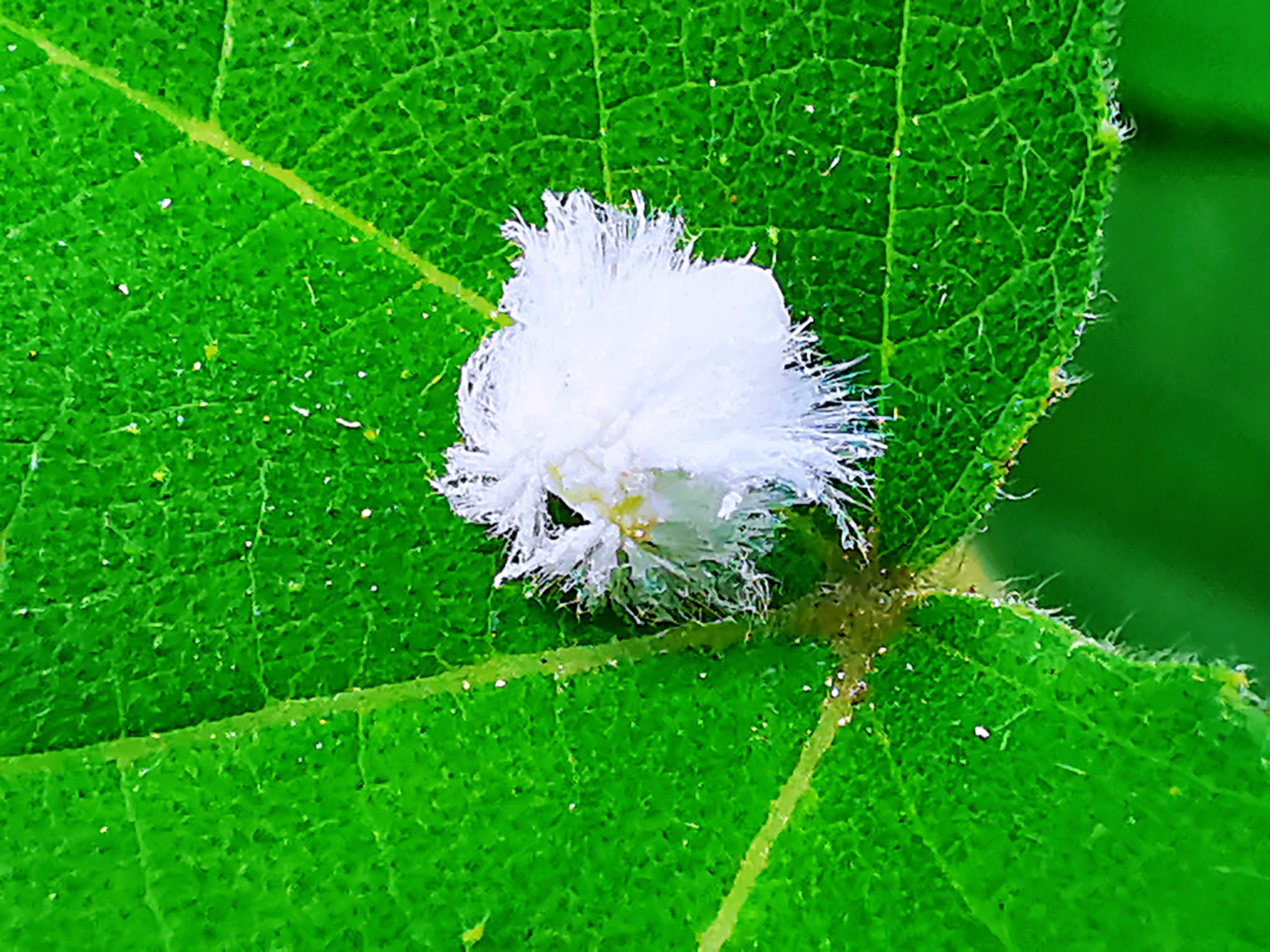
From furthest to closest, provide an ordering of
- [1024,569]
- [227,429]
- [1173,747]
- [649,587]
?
[1024,569]
[649,587]
[227,429]
[1173,747]

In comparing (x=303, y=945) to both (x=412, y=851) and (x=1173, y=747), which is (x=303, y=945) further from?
(x=1173, y=747)

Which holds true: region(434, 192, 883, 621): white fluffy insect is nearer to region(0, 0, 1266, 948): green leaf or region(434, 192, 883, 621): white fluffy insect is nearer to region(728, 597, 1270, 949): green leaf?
region(0, 0, 1266, 948): green leaf

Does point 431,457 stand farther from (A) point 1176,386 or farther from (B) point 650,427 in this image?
(A) point 1176,386

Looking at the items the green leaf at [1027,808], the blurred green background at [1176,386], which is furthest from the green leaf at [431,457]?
the blurred green background at [1176,386]

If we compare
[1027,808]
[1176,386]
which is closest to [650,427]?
[1027,808]

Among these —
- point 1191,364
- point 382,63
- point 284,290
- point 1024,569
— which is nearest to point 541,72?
point 382,63
